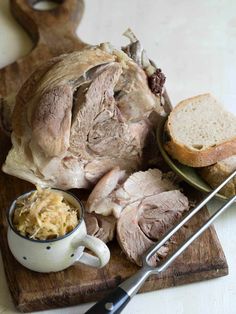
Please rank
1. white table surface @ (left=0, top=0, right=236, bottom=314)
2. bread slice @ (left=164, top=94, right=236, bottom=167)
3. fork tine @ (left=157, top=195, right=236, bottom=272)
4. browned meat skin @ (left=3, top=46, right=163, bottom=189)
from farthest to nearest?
white table surface @ (left=0, top=0, right=236, bottom=314) < bread slice @ (left=164, top=94, right=236, bottom=167) < browned meat skin @ (left=3, top=46, right=163, bottom=189) < fork tine @ (left=157, top=195, right=236, bottom=272)

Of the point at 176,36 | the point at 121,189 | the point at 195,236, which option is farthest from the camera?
the point at 176,36

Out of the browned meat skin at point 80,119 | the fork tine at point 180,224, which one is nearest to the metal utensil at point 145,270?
the fork tine at point 180,224

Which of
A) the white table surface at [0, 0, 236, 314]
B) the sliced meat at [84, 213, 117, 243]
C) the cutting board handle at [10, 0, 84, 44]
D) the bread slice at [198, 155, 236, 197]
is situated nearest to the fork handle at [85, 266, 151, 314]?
the sliced meat at [84, 213, 117, 243]

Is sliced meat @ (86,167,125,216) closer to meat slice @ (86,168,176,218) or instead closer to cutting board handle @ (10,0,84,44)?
meat slice @ (86,168,176,218)

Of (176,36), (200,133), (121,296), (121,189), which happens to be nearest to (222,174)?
(200,133)

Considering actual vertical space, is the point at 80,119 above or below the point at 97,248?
above

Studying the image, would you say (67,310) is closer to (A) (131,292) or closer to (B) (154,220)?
(A) (131,292)

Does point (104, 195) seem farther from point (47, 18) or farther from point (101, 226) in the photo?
point (47, 18)
